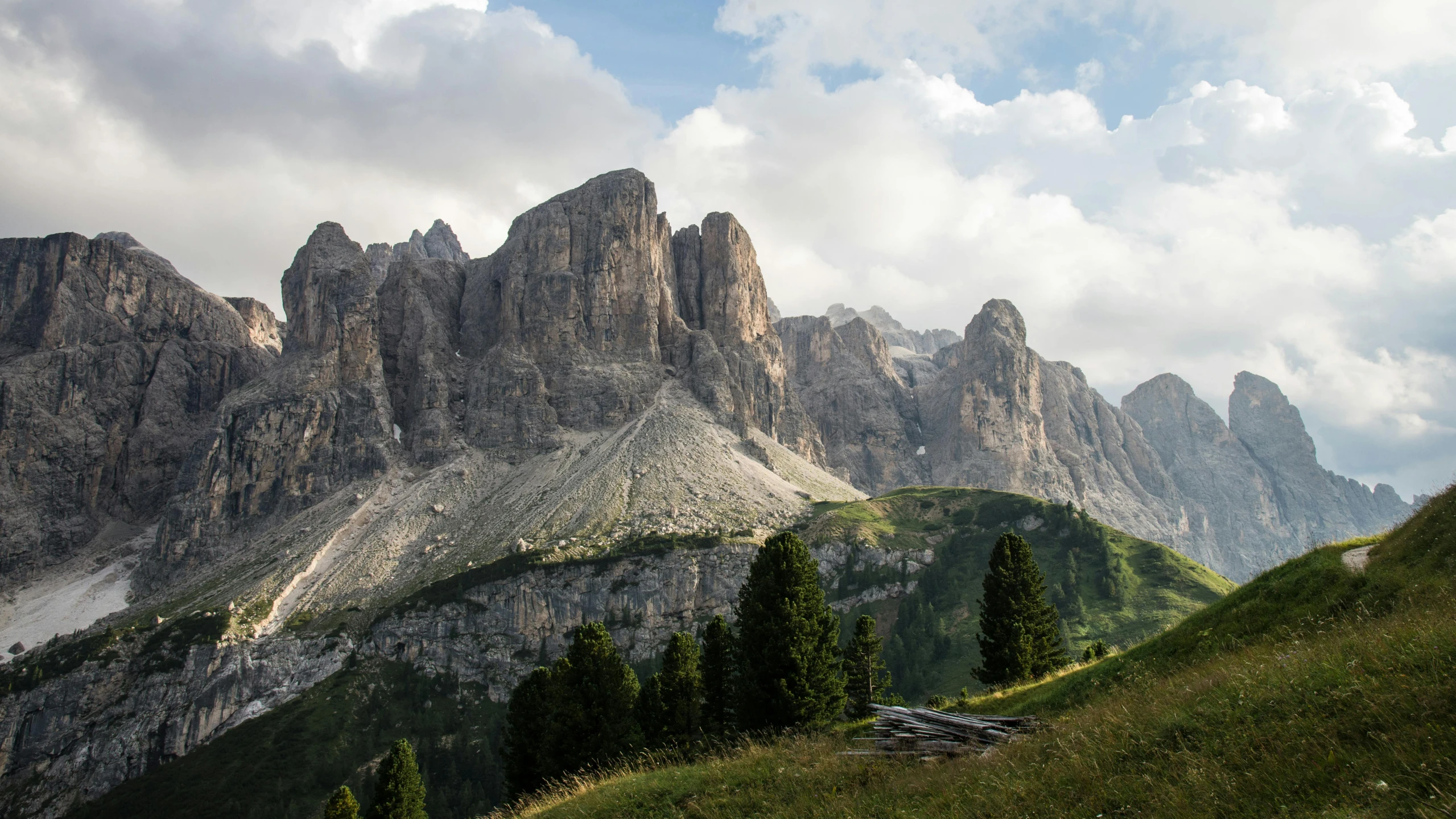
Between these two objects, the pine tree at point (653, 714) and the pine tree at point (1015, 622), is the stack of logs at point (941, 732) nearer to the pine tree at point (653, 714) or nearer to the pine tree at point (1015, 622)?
the pine tree at point (653, 714)

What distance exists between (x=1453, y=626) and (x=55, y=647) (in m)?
235

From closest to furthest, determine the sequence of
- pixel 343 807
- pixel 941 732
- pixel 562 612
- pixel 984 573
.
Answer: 1. pixel 941 732
2. pixel 343 807
3. pixel 984 573
4. pixel 562 612

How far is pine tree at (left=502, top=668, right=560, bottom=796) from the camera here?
45594mm

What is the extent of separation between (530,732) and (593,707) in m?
6.10

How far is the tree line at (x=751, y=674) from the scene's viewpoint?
4016cm

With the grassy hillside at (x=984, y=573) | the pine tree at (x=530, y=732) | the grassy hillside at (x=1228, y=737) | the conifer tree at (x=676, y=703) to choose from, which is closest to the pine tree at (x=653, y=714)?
the conifer tree at (x=676, y=703)

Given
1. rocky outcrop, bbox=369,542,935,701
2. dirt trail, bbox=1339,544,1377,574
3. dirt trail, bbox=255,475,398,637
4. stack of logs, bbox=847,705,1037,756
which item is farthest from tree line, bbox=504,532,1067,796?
dirt trail, bbox=255,475,398,637

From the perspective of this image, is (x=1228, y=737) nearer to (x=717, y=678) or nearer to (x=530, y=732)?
(x=717, y=678)

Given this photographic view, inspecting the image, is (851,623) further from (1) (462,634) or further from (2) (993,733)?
(2) (993,733)

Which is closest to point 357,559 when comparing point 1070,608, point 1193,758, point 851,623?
point 851,623

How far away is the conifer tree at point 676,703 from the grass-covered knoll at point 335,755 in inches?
3402

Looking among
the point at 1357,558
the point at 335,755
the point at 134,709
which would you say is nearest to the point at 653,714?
the point at 1357,558

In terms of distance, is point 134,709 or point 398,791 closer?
point 398,791

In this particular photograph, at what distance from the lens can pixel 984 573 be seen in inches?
6516
